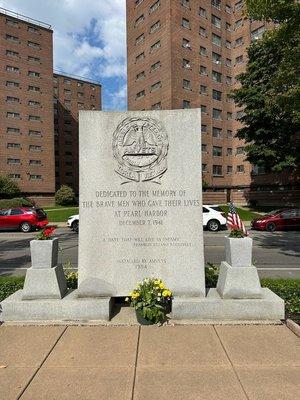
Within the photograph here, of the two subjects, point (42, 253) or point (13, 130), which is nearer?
point (42, 253)

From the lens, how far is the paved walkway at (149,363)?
12.4 feet

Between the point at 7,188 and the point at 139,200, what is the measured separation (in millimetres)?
53637

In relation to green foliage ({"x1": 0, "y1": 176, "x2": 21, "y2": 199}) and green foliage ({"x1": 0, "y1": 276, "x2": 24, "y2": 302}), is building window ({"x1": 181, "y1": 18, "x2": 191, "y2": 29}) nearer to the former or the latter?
green foliage ({"x1": 0, "y1": 176, "x2": 21, "y2": 199})

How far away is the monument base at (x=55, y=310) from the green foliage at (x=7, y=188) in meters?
52.8

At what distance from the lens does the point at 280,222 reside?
24.8 m

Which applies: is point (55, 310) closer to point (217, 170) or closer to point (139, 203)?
point (139, 203)

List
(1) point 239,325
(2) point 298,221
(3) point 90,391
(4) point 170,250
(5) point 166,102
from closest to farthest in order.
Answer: (3) point 90,391 < (1) point 239,325 < (4) point 170,250 < (2) point 298,221 < (5) point 166,102

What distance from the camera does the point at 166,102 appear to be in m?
56.2

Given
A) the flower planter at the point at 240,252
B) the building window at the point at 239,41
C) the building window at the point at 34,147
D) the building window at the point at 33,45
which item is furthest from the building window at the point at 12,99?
the flower planter at the point at 240,252

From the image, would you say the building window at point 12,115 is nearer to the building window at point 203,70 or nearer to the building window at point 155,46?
the building window at point 155,46

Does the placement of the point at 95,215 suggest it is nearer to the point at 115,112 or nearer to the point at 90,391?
the point at 115,112

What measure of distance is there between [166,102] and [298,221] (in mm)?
35855

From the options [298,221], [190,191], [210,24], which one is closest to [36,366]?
[190,191]

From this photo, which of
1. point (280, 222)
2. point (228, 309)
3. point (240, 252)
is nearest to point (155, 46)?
point (280, 222)
